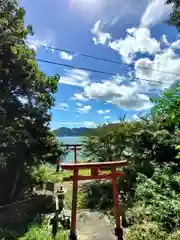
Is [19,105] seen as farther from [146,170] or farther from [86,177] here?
[146,170]

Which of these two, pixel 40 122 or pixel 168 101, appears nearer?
pixel 168 101

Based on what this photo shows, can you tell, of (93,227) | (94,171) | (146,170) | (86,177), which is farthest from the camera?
(146,170)

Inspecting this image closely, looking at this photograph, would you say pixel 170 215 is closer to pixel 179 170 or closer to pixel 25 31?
pixel 179 170

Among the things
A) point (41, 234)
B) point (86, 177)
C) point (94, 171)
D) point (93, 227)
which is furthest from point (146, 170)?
point (41, 234)

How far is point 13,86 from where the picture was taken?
744 cm

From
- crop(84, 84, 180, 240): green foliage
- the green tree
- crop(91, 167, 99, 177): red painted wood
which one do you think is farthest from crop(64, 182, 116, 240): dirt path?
the green tree

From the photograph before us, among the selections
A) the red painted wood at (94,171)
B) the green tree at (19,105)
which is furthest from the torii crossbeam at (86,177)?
the green tree at (19,105)

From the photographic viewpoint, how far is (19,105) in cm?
754

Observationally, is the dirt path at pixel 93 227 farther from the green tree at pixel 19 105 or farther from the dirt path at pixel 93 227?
the green tree at pixel 19 105

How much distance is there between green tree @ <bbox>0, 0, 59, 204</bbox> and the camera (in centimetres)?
693

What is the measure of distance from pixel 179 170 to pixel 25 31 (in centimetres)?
676

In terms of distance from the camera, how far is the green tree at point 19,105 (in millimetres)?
6930

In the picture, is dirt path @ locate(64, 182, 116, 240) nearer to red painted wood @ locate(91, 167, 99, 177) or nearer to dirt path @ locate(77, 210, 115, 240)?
dirt path @ locate(77, 210, 115, 240)

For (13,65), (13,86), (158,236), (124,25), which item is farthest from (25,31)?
(158,236)
